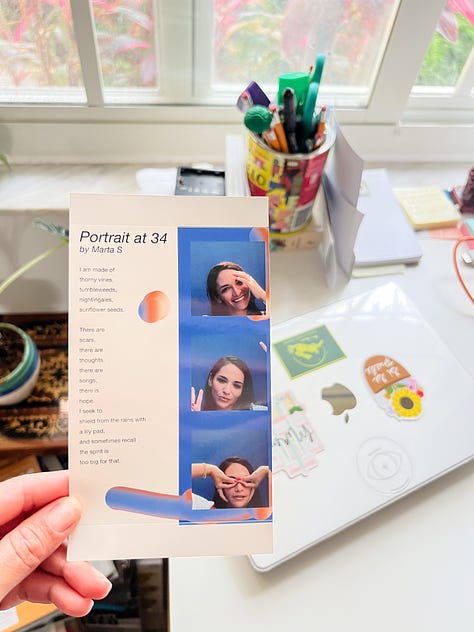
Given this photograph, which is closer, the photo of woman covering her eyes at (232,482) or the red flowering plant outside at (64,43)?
the photo of woman covering her eyes at (232,482)

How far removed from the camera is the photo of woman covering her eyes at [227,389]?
1.65 ft

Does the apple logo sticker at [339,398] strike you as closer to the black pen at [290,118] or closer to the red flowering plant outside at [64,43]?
the black pen at [290,118]

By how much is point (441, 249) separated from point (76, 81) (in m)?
0.64

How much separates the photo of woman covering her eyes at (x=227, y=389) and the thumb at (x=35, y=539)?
141 millimetres

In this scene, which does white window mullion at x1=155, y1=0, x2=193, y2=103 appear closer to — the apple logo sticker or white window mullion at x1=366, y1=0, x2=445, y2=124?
white window mullion at x1=366, y1=0, x2=445, y2=124

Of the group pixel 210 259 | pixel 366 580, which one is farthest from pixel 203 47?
pixel 366 580

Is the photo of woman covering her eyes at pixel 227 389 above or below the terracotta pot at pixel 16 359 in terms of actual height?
above

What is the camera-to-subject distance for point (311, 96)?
2.29 feet

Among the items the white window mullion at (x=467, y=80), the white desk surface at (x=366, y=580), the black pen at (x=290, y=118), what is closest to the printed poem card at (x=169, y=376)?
the white desk surface at (x=366, y=580)

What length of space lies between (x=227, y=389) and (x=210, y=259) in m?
0.12

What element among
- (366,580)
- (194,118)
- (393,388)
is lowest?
(366,580)

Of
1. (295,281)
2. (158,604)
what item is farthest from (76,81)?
(158,604)

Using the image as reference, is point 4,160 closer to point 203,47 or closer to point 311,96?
point 203,47

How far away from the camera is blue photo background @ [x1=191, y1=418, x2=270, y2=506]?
0.51 meters
